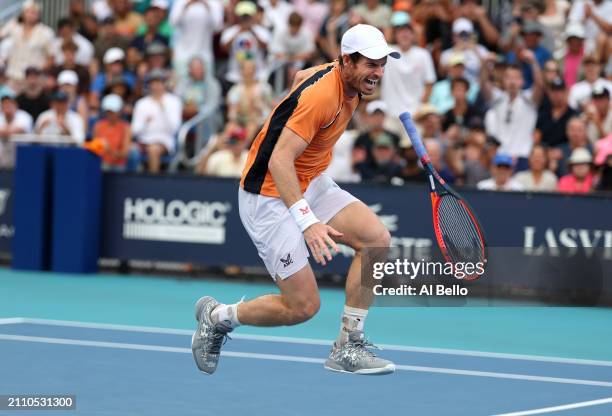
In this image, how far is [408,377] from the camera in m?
8.30

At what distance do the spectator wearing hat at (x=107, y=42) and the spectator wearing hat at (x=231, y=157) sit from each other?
4.04 metres

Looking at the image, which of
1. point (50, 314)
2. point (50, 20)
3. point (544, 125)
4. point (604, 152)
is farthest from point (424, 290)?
point (50, 20)

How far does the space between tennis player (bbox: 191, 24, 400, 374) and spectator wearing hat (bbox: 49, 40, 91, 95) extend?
35.6 ft

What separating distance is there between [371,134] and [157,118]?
320 centimetres

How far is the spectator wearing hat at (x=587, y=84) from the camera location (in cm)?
1502

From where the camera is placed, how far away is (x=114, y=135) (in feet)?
52.8

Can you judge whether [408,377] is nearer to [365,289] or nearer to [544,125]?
[365,289]

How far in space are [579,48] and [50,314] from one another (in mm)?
7757

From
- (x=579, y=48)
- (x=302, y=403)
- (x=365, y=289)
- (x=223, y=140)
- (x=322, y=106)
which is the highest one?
(x=579, y=48)

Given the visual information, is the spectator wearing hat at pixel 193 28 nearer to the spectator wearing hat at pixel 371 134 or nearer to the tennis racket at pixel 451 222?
the spectator wearing hat at pixel 371 134

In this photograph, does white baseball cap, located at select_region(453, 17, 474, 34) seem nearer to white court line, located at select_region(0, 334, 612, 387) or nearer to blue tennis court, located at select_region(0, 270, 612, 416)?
blue tennis court, located at select_region(0, 270, 612, 416)

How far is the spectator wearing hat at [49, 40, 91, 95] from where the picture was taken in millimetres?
18234

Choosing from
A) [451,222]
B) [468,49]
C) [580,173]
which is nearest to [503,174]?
[580,173]

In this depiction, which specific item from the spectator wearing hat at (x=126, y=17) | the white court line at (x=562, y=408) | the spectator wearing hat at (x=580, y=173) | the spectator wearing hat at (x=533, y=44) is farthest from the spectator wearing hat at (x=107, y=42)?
the white court line at (x=562, y=408)
